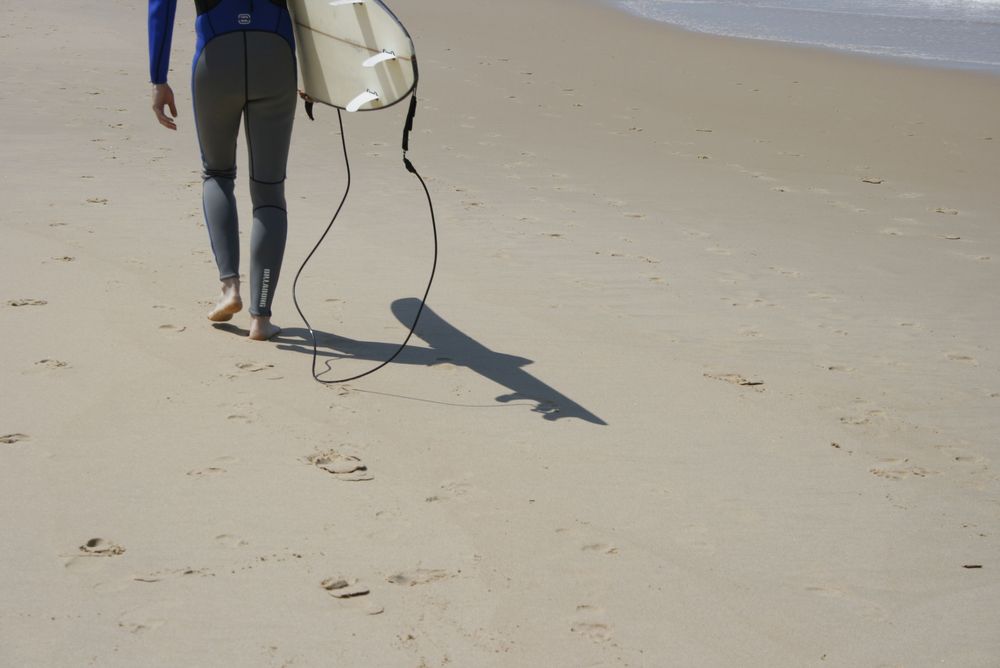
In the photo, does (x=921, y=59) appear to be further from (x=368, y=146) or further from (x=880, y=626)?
(x=880, y=626)

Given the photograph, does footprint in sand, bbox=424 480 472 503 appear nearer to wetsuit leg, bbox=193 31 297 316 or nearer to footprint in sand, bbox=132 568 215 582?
footprint in sand, bbox=132 568 215 582

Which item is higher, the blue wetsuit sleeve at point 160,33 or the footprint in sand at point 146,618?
the blue wetsuit sleeve at point 160,33

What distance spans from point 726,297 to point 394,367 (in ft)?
5.69

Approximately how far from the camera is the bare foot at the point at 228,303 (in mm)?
3951

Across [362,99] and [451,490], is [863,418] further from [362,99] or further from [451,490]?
[362,99]

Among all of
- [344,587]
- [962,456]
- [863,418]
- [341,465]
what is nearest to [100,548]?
[344,587]

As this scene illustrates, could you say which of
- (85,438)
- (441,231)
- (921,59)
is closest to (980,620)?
(85,438)

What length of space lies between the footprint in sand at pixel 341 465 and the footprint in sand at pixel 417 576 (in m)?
0.49

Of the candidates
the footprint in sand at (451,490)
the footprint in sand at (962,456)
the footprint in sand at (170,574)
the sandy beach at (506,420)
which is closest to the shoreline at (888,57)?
the sandy beach at (506,420)

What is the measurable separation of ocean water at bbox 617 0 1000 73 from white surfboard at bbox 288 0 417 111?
33.4 feet

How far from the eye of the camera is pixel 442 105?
8914mm

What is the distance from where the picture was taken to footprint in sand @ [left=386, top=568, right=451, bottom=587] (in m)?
2.45

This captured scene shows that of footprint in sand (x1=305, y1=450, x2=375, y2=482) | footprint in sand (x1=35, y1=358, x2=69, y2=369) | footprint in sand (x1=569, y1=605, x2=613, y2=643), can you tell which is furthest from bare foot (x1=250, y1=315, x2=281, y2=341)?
footprint in sand (x1=569, y1=605, x2=613, y2=643)

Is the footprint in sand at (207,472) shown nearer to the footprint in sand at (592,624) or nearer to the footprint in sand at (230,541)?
the footprint in sand at (230,541)
